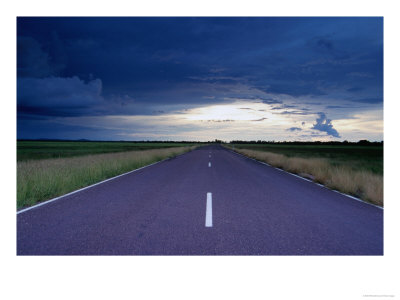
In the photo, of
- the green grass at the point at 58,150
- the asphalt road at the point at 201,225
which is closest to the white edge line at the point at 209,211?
the asphalt road at the point at 201,225

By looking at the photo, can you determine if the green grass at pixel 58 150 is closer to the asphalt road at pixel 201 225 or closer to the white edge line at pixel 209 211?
the asphalt road at pixel 201 225

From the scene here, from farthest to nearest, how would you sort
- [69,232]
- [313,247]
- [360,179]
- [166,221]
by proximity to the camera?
[360,179] < [166,221] < [69,232] < [313,247]

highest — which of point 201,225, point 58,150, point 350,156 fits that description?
point 58,150

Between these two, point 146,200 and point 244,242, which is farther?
point 146,200

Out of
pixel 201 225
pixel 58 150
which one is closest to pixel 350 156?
pixel 201 225

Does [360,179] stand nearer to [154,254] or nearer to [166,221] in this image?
[166,221]

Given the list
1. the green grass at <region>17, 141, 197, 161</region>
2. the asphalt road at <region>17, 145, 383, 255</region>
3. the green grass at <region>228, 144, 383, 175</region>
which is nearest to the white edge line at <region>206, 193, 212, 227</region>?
the asphalt road at <region>17, 145, 383, 255</region>

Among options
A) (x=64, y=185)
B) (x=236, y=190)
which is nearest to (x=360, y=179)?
(x=236, y=190)

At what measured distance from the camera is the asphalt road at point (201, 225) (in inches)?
147

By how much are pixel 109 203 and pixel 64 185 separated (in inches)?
120

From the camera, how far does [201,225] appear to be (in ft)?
15.6

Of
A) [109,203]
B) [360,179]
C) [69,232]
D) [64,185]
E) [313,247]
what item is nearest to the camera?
[313,247]

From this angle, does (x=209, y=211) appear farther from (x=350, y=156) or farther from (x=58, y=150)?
(x=58, y=150)

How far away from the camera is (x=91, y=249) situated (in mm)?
3654
